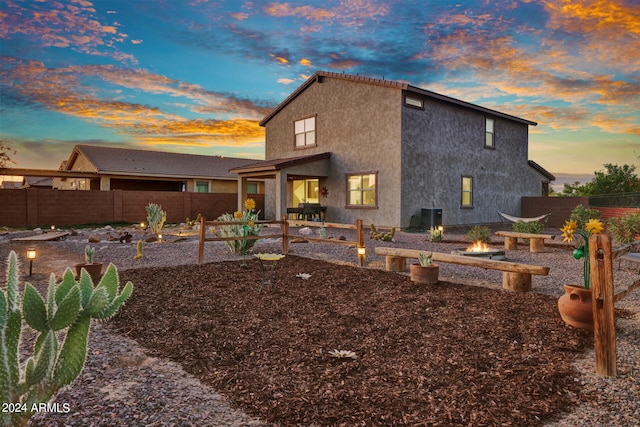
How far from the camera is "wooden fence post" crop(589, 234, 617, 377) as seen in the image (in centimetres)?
328

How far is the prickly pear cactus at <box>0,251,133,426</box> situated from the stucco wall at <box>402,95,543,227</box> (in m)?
14.8

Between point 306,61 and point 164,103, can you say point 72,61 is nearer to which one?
point 164,103

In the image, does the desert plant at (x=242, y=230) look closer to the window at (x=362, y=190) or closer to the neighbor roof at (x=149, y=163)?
the window at (x=362, y=190)

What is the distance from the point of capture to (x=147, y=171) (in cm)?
2558

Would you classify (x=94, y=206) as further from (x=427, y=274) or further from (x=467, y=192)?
(x=427, y=274)

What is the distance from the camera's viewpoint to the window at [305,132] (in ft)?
64.3

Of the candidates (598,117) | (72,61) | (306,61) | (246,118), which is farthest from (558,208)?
(72,61)

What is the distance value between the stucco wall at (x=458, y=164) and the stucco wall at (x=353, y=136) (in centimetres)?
61

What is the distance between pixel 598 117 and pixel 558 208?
4852mm

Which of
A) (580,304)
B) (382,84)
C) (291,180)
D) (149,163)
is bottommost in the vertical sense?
(580,304)

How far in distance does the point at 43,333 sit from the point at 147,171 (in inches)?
1004

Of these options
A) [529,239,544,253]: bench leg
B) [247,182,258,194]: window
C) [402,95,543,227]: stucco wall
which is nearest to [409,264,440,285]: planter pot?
[529,239,544,253]: bench leg

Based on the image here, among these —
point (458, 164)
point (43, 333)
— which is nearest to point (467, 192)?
point (458, 164)

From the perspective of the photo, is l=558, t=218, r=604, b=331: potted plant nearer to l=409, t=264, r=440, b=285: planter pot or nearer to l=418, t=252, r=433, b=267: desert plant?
l=409, t=264, r=440, b=285: planter pot
